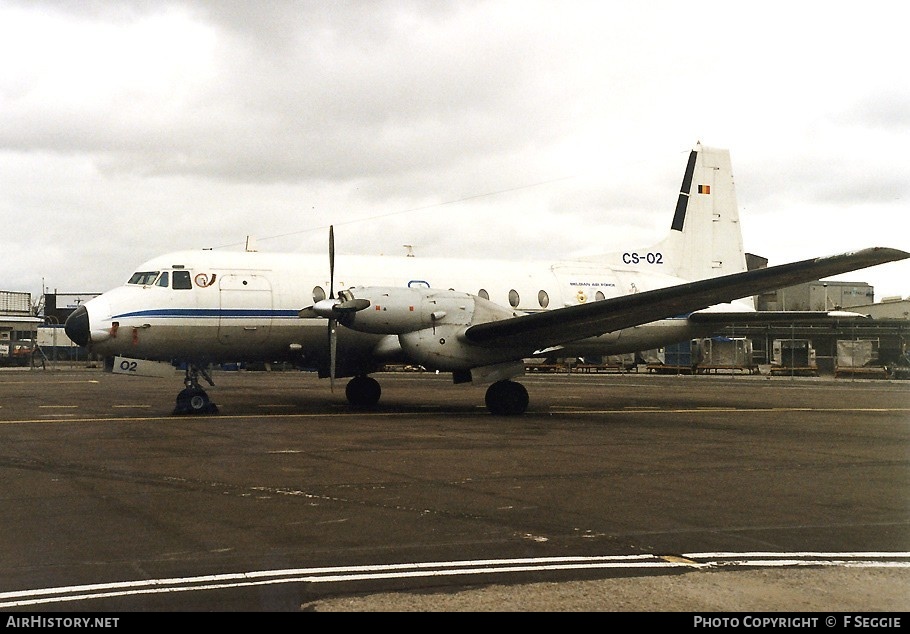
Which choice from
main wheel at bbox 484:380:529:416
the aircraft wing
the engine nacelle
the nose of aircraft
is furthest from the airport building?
the aircraft wing

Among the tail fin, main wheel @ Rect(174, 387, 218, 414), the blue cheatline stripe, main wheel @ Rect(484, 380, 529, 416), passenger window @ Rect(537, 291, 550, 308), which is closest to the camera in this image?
the blue cheatline stripe

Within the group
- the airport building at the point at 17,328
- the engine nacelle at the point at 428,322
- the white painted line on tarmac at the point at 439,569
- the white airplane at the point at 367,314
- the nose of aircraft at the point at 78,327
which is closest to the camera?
the white painted line on tarmac at the point at 439,569

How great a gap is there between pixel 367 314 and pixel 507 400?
13.0 feet

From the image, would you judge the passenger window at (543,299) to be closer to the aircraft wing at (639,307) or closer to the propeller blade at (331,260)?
the aircraft wing at (639,307)

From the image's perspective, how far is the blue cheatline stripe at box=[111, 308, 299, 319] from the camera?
18.6 m

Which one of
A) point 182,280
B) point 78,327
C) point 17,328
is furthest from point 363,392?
point 17,328

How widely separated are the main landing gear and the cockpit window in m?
2.12

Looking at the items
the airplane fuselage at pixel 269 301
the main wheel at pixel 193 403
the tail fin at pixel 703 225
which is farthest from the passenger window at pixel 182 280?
the tail fin at pixel 703 225

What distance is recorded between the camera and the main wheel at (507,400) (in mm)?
19734

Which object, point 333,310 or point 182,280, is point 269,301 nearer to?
point 182,280

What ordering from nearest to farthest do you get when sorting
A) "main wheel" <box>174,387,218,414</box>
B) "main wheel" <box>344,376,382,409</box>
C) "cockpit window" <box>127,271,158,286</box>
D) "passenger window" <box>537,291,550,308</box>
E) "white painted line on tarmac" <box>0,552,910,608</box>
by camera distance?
"white painted line on tarmac" <box>0,552,910,608</box> < "cockpit window" <box>127,271,158,286</box> < "main wheel" <box>174,387,218,414</box> < "main wheel" <box>344,376,382,409</box> < "passenger window" <box>537,291,550,308</box>

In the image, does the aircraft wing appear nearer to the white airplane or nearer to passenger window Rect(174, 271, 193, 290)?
the white airplane

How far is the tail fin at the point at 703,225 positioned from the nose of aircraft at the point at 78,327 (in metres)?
16.4

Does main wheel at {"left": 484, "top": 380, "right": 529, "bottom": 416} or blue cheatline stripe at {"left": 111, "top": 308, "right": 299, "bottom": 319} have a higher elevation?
blue cheatline stripe at {"left": 111, "top": 308, "right": 299, "bottom": 319}
